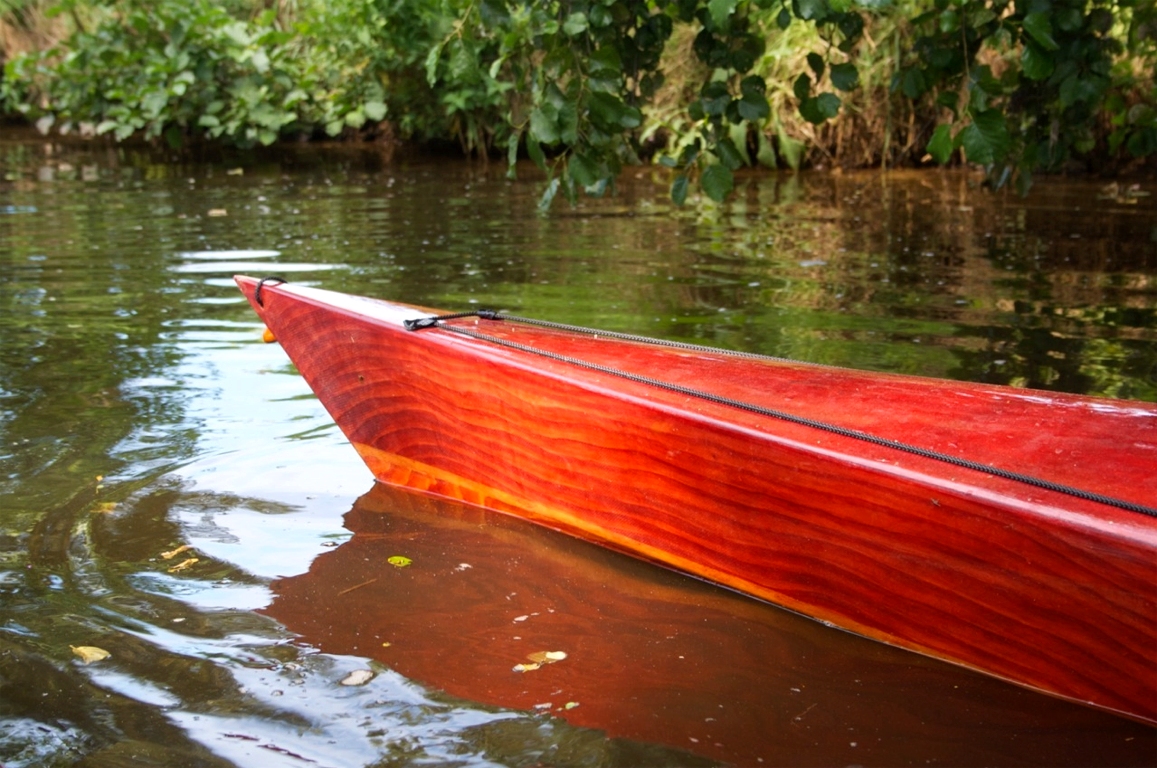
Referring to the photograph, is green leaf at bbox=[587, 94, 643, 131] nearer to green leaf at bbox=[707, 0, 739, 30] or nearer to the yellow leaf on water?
green leaf at bbox=[707, 0, 739, 30]

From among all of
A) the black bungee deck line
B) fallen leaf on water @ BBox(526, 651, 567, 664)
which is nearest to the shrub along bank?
the black bungee deck line

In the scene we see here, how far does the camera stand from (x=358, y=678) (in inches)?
86.1

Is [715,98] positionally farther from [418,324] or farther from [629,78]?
[418,324]

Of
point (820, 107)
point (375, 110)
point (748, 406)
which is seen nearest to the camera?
point (748, 406)

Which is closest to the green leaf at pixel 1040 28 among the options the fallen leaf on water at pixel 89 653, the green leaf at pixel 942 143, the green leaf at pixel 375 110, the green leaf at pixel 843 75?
the green leaf at pixel 942 143

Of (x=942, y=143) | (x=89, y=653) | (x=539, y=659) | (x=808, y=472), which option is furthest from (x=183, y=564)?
(x=942, y=143)

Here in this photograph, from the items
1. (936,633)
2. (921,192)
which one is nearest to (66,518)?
(936,633)

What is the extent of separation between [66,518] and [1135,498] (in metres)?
2.36

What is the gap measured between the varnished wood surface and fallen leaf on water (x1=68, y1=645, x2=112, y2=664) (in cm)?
34

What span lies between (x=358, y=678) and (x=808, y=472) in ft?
2.93

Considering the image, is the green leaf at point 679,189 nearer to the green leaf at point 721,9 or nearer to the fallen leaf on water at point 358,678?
the green leaf at point 721,9

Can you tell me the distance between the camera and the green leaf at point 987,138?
10.2 ft

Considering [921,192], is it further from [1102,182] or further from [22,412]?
[22,412]

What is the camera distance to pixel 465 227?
7.99 m
